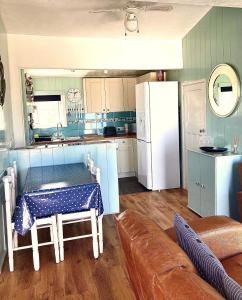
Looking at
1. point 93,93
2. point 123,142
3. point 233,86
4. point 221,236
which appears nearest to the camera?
point 221,236

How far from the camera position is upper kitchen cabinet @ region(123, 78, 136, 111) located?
6488 millimetres

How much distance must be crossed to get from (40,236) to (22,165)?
905 mm

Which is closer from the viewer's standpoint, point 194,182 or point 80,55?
point 194,182

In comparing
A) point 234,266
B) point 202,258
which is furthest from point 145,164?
point 202,258

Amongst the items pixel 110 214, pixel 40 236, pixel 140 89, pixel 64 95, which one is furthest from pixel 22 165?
pixel 64 95

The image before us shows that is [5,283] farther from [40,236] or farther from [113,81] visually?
[113,81]

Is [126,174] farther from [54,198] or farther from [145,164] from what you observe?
[54,198]

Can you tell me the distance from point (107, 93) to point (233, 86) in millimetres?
3362

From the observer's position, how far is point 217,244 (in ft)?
6.08

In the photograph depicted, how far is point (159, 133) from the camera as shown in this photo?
195 inches

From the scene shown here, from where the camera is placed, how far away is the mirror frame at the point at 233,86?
3.50m

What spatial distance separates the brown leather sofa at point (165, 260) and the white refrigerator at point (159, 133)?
123 inches

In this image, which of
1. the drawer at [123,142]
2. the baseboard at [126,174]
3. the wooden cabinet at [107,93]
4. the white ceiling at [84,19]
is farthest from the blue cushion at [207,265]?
the wooden cabinet at [107,93]

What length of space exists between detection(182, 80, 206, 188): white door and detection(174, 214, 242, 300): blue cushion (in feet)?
10.6
